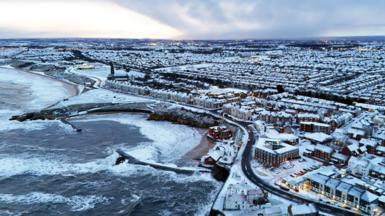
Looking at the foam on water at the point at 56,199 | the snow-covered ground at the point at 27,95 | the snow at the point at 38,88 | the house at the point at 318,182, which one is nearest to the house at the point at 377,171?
the house at the point at 318,182

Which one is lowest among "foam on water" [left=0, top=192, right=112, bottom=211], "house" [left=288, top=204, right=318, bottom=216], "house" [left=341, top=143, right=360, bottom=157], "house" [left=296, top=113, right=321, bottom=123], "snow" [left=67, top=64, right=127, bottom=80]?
"foam on water" [left=0, top=192, right=112, bottom=211]

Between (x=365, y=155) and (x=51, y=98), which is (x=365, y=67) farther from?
(x=51, y=98)

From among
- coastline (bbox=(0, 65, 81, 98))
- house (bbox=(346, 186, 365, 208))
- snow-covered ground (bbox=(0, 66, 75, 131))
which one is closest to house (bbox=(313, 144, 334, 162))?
house (bbox=(346, 186, 365, 208))

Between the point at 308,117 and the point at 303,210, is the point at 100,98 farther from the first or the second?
the point at 303,210

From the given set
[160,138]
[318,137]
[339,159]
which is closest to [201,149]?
[160,138]

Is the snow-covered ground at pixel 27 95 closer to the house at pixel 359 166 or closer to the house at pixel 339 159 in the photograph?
the house at pixel 339 159

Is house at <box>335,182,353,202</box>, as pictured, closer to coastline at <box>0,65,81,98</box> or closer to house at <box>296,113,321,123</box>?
house at <box>296,113,321,123</box>

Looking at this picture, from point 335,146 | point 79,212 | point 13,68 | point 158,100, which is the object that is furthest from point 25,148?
point 13,68
